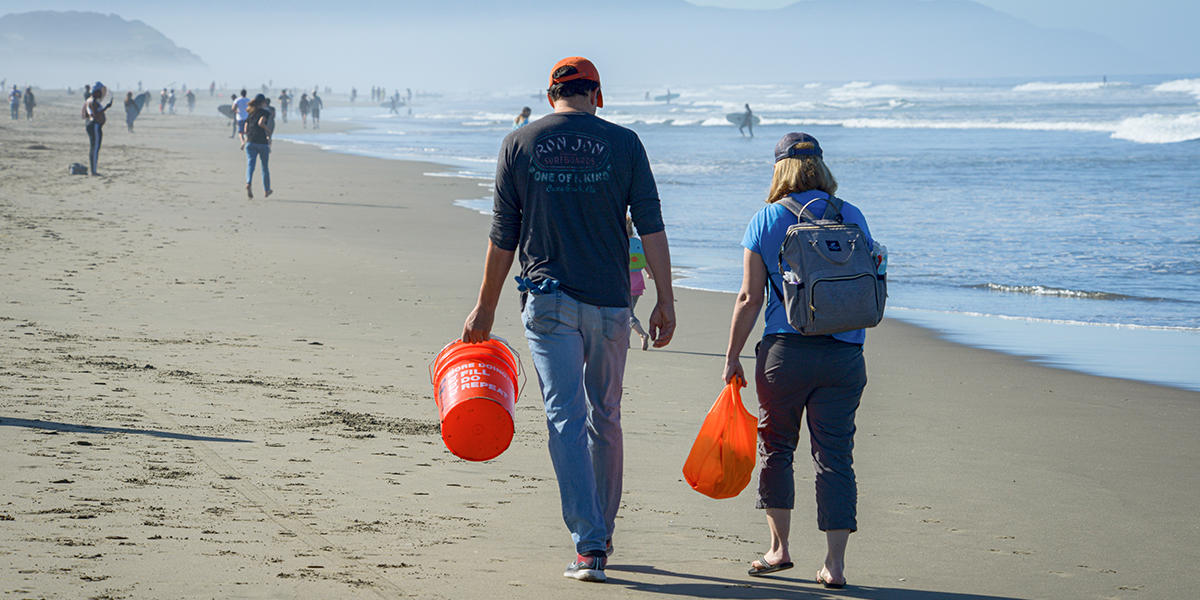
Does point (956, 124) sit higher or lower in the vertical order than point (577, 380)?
higher

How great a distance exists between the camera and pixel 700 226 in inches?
728

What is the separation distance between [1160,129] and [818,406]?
4793 centimetres

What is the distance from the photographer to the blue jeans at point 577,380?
4016 mm

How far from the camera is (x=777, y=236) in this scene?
4.11 meters

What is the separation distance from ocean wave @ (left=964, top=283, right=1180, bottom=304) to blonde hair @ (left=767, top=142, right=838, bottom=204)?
9236 mm

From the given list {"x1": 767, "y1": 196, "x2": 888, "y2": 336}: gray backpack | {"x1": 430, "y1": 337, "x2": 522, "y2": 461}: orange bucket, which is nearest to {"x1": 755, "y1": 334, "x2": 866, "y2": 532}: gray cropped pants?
{"x1": 767, "y1": 196, "x2": 888, "y2": 336}: gray backpack

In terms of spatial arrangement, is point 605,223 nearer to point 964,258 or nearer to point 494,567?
point 494,567

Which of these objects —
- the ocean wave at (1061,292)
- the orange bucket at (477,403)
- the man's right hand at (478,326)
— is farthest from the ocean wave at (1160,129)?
the man's right hand at (478,326)

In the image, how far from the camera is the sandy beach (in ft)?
13.4

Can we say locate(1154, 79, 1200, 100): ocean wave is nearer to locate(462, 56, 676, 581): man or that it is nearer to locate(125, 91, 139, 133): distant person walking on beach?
locate(125, 91, 139, 133): distant person walking on beach

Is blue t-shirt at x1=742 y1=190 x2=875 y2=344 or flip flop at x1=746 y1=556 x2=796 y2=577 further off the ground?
blue t-shirt at x1=742 y1=190 x2=875 y2=344

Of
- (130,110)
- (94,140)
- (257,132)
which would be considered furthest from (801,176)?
(130,110)

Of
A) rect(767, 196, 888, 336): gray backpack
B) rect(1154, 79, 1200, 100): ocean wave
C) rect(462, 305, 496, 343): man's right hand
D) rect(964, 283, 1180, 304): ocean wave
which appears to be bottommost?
rect(964, 283, 1180, 304): ocean wave

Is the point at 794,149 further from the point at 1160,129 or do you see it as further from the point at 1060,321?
the point at 1160,129
